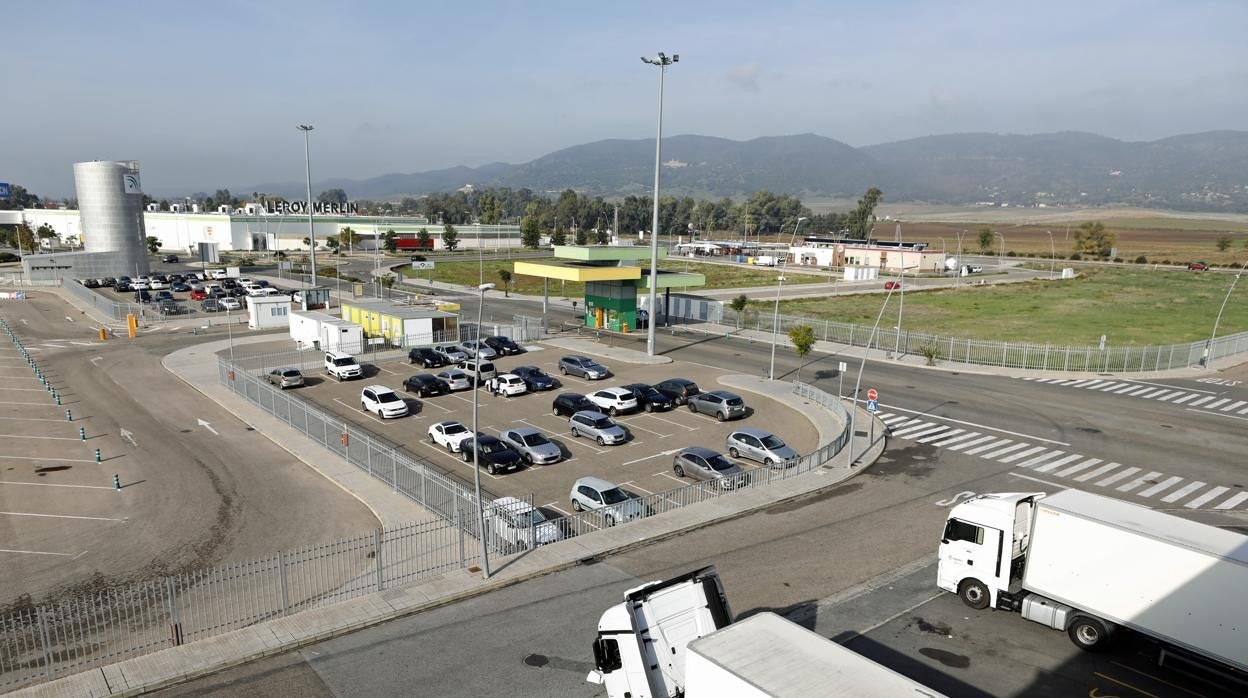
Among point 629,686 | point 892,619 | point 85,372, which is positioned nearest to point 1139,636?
point 892,619

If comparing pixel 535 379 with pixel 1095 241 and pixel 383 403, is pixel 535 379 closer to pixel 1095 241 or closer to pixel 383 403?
pixel 383 403

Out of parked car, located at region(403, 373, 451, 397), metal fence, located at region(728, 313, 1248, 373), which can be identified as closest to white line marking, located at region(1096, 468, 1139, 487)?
metal fence, located at region(728, 313, 1248, 373)

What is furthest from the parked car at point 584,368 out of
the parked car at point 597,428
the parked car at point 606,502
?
the parked car at point 606,502

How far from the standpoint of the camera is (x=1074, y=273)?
119 meters

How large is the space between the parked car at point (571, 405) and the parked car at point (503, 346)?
49.2 ft

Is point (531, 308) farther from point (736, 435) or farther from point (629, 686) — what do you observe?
point (629, 686)

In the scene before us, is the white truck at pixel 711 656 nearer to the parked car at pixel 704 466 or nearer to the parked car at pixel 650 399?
the parked car at pixel 704 466

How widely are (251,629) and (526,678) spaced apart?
256 inches

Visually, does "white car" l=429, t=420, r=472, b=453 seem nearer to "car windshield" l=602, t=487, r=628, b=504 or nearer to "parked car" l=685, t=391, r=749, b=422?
"car windshield" l=602, t=487, r=628, b=504

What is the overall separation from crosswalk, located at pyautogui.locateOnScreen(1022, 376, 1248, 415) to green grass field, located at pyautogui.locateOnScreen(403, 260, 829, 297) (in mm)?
53635

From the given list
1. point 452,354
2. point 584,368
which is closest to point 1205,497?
point 584,368

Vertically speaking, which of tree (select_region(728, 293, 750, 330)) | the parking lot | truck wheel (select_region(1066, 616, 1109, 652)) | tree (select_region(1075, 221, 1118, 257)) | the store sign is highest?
the store sign

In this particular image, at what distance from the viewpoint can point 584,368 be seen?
144 ft

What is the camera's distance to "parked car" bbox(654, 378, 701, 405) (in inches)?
1497
